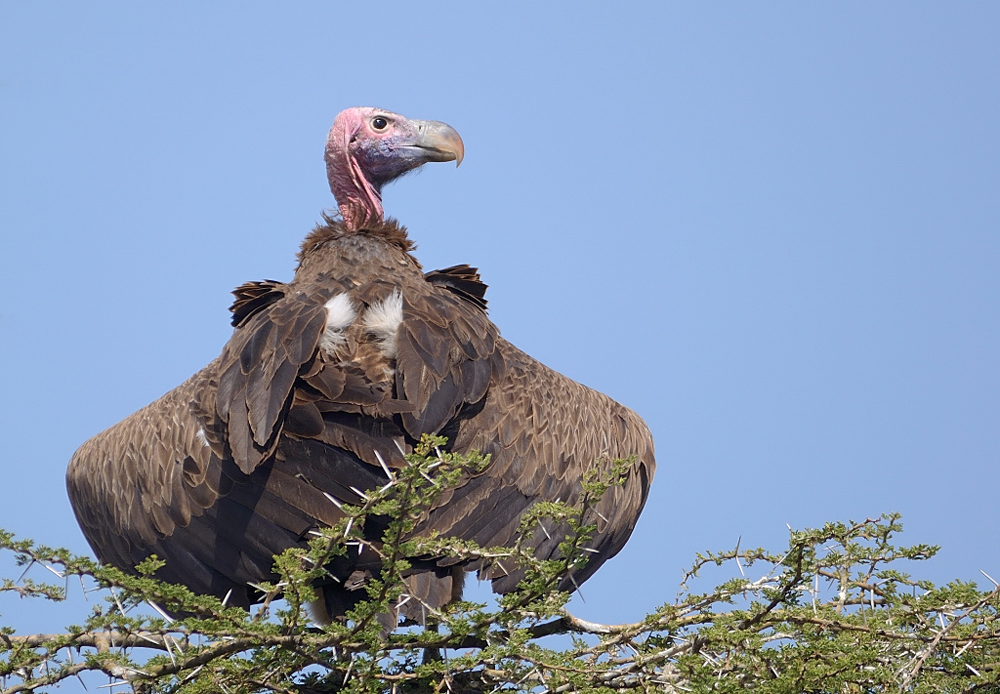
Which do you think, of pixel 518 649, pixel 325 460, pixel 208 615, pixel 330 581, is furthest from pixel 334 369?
pixel 518 649

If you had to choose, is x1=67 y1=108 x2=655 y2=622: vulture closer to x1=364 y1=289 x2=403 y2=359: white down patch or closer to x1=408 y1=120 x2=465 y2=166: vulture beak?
x1=364 y1=289 x2=403 y2=359: white down patch

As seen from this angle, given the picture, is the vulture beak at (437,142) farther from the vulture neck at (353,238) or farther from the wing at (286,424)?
the wing at (286,424)

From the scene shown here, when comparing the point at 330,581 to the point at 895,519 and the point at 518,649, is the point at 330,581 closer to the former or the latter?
the point at 518,649

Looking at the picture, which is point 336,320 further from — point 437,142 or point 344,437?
point 437,142

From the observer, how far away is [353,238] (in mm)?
7406

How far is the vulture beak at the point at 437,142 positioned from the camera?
8.70 metres

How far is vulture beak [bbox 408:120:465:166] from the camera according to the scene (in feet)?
28.5

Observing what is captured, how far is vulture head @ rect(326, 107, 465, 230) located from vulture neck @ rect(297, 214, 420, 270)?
0.90 meters

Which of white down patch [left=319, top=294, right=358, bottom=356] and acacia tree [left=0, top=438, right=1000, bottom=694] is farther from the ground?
white down patch [left=319, top=294, right=358, bottom=356]

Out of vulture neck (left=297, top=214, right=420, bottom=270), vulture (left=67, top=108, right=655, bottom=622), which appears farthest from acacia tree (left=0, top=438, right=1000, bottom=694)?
vulture neck (left=297, top=214, right=420, bottom=270)

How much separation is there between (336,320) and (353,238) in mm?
1495

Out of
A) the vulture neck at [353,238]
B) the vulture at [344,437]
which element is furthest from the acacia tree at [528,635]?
the vulture neck at [353,238]

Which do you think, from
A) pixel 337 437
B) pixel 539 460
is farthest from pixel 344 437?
pixel 539 460

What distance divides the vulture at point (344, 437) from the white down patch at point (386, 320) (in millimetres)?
11
